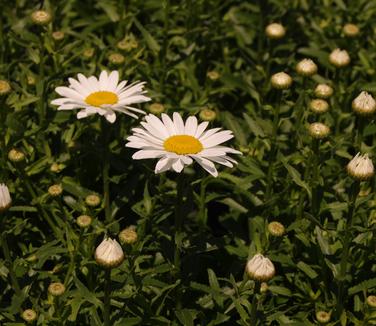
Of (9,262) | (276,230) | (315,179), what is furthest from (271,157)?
(9,262)

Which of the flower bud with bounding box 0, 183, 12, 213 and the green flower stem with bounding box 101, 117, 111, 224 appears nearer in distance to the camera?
the flower bud with bounding box 0, 183, 12, 213

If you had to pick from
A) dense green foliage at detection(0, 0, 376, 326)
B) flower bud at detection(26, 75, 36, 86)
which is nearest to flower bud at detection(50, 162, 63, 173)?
dense green foliage at detection(0, 0, 376, 326)

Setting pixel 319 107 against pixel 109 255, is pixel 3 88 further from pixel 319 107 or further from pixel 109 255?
pixel 319 107

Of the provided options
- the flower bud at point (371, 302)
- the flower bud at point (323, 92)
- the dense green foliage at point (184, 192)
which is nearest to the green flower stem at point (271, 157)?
the dense green foliage at point (184, 192)

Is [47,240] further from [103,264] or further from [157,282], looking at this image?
[103,264]

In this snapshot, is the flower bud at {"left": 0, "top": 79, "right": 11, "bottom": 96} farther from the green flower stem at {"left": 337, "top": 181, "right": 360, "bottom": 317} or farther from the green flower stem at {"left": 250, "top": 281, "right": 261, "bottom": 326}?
the green flower stem at {"left": 337, "top": 181, "right": 360, "bottom": 317}

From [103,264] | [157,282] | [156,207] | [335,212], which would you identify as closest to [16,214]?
[156,207]

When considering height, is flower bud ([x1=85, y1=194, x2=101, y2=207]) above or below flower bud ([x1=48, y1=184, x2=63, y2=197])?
above

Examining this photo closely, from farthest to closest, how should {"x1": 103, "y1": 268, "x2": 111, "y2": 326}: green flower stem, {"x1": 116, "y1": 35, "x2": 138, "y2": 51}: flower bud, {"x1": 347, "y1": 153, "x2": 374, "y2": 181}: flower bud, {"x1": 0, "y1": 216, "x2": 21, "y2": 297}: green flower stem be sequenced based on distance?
1. {"x1": 116, "y1": 35, "x2": 138, "y2": 51}: flower bud
2. {"x1": 0, "y1": 216, "x2": 21, "y2": 297}: green flower stem
3. {"x1": 347, "y1": 153, "x2": 374, "y2": 181}: flower bud
4. {"x1": 103, "y1": 268, "x2": 111, "y2": 326}: green flower stem
